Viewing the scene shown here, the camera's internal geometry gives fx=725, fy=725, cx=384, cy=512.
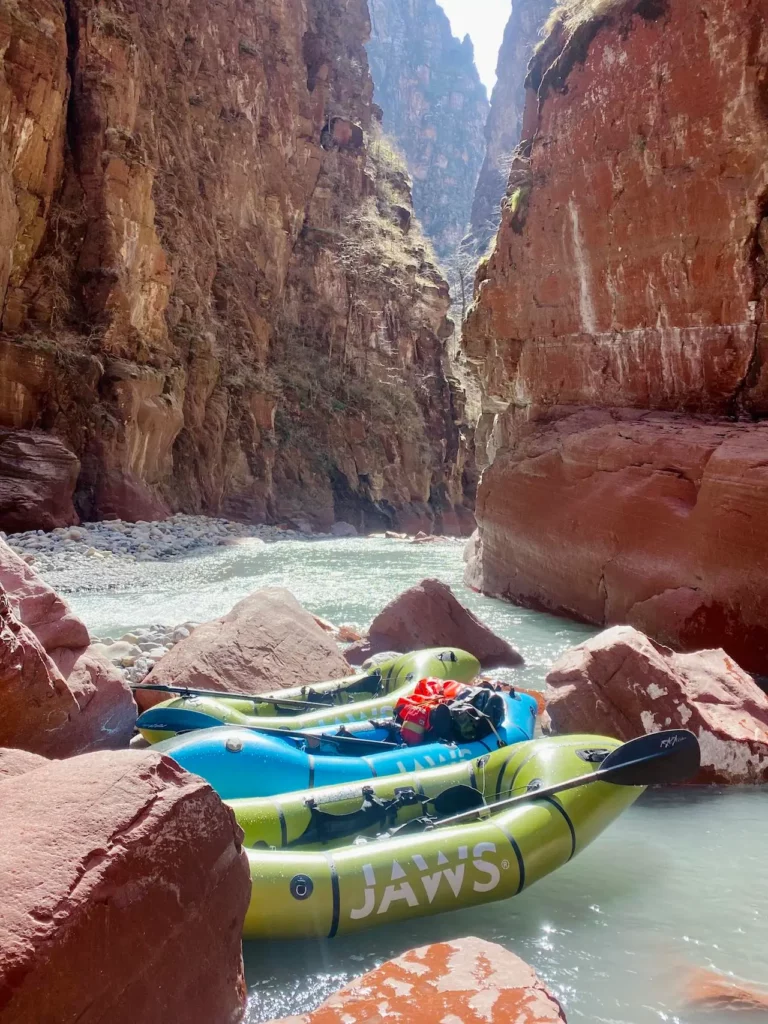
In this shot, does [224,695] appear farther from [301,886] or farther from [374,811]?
[301,886]

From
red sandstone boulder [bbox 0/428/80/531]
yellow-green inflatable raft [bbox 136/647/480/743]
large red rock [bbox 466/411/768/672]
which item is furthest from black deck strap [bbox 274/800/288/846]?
red sandstone boulder [bbox 0/428/80/531]

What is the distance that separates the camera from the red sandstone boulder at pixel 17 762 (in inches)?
94.3

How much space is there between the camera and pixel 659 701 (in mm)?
4594

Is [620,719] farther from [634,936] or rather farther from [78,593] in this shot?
[78,593]

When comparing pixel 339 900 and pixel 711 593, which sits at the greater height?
pixel 711 593

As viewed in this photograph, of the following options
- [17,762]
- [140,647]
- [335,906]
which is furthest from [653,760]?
[140,647]

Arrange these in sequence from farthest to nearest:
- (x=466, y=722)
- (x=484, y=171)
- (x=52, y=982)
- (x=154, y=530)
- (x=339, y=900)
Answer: (x=484, y=171)
(x=154, y=530)
(x=466, y=722)
(x=339, y=900)
(x=52, y=982)

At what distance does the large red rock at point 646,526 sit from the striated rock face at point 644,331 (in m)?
0.02

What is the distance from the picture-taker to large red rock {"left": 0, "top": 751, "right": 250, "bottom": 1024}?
1627 mm

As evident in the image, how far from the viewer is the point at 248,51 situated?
27.7m

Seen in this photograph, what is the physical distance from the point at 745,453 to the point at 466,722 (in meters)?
4.26

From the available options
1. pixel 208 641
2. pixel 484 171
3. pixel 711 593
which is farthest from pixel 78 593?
pixel 484 171

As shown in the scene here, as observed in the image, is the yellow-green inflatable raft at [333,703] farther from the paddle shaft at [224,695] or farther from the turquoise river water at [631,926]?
the turquoise river water at [631,926]

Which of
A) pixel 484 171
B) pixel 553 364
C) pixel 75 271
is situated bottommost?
pixel 553 364
